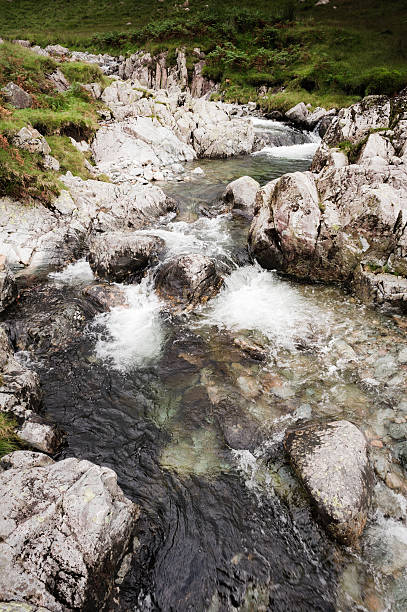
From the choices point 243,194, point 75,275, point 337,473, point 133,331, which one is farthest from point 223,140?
point 337,473

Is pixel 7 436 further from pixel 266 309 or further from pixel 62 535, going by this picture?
pixel 266 309

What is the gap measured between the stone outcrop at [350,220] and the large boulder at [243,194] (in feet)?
11.9

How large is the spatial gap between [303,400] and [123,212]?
41.2 ft

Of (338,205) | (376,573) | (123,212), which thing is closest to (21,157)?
(123,212)

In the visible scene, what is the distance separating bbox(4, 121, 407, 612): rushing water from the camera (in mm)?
4809

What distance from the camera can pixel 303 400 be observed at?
735cm

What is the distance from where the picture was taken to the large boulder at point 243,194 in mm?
16208

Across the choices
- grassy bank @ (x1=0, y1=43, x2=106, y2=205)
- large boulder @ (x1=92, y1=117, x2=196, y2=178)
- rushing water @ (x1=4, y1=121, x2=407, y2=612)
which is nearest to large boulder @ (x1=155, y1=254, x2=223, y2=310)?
rushing water @ (x1=4, y1=121, x2=407, y2=612)

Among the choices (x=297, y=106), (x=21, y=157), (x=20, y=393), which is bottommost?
(x=20, y=393)

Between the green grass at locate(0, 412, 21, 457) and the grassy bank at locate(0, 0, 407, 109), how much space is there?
28167 mm

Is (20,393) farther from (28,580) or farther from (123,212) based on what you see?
(123,212)

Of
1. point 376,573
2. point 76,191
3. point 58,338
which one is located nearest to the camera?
point 376,573

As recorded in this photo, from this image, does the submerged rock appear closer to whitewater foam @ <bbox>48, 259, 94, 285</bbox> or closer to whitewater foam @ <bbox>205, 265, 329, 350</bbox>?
whitewater foam @ <bbox>48, 259, 94, 285</bbox>

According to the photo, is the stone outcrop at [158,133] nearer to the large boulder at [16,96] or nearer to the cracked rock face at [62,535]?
the large boulder at [16,96]
